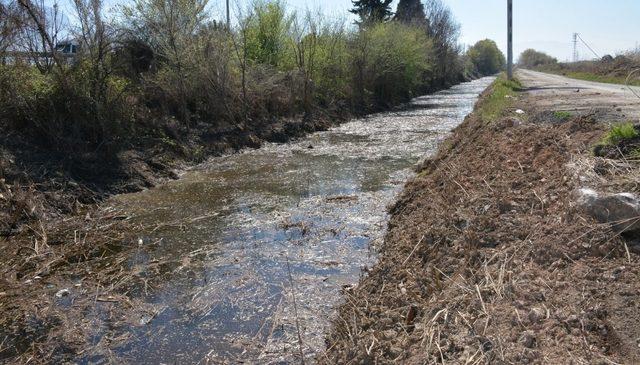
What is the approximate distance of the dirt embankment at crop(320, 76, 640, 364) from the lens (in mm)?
3676

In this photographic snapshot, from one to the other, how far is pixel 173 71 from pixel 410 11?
43.5m

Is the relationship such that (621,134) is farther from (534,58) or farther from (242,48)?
(534,58)

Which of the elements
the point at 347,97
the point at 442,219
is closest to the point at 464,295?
the point at 442,219

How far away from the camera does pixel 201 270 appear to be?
7.35 meters

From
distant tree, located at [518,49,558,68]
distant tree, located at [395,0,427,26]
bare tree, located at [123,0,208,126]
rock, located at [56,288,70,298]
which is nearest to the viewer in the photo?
rock, located at [56,288,70,298]

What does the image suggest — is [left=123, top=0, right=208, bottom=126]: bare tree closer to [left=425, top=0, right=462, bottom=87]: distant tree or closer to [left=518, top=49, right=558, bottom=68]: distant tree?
[left=425, top=0, right=462, bottom=87]: distant tree

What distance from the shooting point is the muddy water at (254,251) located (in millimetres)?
5449

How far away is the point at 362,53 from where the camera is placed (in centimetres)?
3195

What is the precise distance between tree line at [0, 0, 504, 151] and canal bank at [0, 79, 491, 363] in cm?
326

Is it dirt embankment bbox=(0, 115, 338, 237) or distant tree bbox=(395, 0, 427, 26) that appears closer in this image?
dirt embankment bbox=(0, 115, 338, 237)

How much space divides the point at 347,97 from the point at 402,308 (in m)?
26.3

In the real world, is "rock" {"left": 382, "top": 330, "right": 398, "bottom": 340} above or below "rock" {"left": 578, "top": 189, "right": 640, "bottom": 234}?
below

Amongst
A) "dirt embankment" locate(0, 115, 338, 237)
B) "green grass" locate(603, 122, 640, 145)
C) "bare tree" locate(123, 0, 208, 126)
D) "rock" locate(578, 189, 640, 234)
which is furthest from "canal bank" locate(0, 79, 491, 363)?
"bare tree" locate(123, 0, 208, 126)

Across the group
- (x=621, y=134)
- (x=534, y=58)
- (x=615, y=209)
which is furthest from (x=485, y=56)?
(x=615, y=209)
